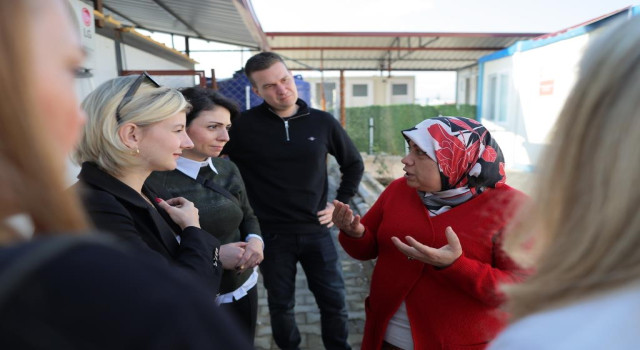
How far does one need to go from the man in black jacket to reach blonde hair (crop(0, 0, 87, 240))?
2.67m

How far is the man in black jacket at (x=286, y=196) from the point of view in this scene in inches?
127

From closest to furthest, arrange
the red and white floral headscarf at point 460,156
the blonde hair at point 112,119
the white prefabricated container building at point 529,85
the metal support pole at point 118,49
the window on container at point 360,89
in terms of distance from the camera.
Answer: the blonde hair at point 112,119 → the red and white floral headscarf at point 460,156 → the metal support pole at point 118,49 → the white prefabricated container building at point 529,85 → the window on container at point 360,89

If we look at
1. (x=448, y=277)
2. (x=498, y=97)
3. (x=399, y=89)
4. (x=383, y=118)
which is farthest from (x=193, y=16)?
(x=399, y=89)

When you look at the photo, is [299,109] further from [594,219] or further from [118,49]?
[118,49]

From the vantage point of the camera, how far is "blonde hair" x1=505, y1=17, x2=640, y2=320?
706 millimetres

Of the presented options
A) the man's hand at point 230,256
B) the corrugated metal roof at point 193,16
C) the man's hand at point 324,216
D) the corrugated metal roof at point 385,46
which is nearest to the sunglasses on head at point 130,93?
the man's hand at point 230,256

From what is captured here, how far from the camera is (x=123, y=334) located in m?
0.47

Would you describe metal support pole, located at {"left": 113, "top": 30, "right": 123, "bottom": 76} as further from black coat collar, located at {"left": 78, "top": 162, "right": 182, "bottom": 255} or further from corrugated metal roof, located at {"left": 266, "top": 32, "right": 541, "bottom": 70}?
corrugated metal roof, located at {"left": 266, "top": 32, "right": 541, "bottom": 70}

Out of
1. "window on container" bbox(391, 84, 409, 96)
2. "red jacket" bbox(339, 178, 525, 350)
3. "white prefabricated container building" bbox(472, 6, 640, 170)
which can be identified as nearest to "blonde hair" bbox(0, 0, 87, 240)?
"red jacket" bbox(339, 178, 525, 350)

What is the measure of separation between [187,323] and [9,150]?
0.31 metres

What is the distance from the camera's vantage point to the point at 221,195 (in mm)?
2471

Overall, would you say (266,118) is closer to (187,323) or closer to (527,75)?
(187,323)

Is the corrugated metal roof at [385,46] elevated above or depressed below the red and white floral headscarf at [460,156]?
above

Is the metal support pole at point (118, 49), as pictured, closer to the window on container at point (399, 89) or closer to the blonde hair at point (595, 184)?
the blonde hair at point (595, 184)
